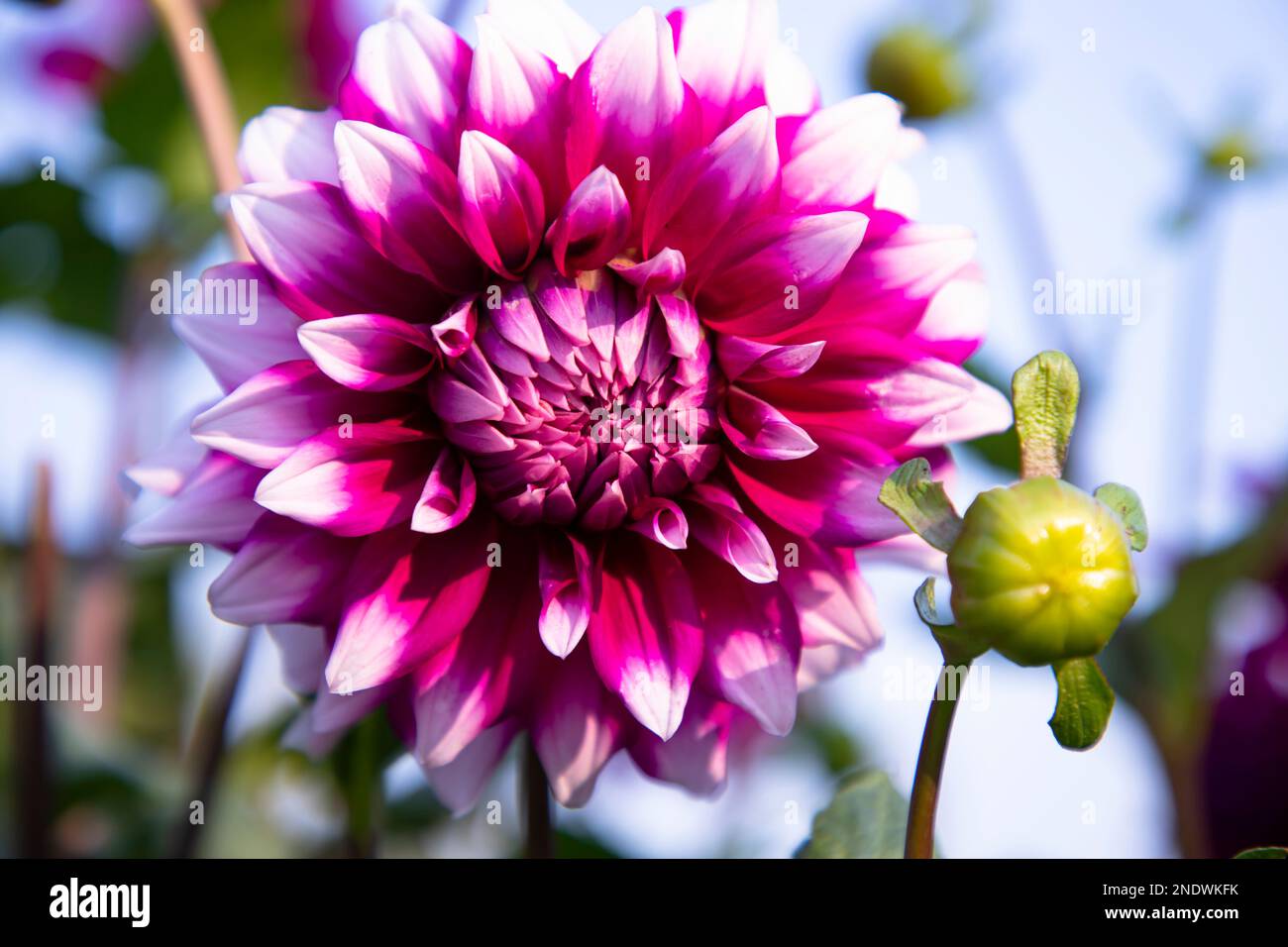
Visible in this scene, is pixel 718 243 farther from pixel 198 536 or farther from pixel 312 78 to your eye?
pixel 312 78

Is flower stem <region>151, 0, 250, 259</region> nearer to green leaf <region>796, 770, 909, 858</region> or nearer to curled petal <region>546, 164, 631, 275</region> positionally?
curled petal <region>546, 164, 631, 275</region>

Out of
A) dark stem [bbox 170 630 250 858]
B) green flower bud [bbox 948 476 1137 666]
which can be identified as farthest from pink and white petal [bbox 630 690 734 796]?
dark stem [bbox 170 630 250 858]

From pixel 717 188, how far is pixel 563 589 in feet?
0.74

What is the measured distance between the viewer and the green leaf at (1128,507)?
0.56 m

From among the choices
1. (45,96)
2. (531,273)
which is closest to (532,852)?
(531,273)

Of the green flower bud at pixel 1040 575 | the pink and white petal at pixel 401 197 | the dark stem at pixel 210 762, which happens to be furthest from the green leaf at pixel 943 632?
the dark stem at pixel 210 762

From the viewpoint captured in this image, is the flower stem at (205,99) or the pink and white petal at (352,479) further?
the flower stem at (205,99)

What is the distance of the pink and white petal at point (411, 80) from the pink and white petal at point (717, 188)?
0.12m

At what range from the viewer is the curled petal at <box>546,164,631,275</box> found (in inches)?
23.8

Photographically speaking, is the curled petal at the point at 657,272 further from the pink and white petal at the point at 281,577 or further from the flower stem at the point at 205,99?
the flower stem at the point at 205,99

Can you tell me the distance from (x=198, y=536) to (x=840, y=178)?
0.40m

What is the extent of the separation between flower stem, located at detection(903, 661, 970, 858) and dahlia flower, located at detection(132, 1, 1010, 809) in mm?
115

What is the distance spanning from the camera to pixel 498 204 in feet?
2.03

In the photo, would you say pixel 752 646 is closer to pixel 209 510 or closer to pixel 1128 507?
pixel 1128 507
